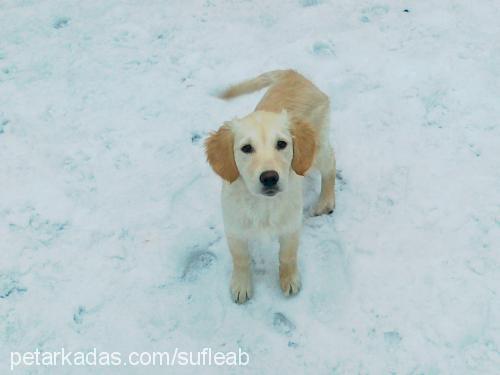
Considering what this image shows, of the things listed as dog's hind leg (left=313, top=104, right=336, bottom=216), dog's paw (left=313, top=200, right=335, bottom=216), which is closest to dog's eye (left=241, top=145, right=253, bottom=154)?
dog's hind leg (left=313, top=104, right=336, bottom=216)

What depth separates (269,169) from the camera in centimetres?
219

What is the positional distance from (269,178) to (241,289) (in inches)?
32.7

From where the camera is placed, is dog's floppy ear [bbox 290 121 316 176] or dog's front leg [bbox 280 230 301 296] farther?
dog's front leg [bbox 280 230 301 296]

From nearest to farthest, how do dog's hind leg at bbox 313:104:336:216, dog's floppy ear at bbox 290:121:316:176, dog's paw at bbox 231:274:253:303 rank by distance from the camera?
dog's floppy ear at bbox 290:121:316:176 < dog's paw at bbox 231:274:253:303 < dog's hind leg at bbox 313:104:336:216

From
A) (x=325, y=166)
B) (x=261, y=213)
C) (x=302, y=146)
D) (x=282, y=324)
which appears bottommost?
(x=282, y=324)

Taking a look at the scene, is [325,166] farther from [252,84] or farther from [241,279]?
[241,279]

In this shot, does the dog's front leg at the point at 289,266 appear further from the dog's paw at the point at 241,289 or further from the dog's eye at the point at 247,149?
the dog's eye at the point at 247,149

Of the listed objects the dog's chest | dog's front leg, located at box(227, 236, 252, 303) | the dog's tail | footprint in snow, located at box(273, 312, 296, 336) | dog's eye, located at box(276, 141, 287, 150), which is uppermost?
dog's eye, located at box(276, 141, 287, 150)

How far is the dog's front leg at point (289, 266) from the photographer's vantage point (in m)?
2.65

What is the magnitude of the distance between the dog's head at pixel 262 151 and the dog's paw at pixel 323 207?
73 centimetres

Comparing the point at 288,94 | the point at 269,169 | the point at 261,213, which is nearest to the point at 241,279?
the point at 261,213

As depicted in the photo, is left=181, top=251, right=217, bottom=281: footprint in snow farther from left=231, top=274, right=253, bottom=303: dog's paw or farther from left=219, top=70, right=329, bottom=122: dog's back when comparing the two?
left=219, top=70, right=329, bottom=122: dog's back

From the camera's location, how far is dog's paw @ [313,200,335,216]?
312 cm

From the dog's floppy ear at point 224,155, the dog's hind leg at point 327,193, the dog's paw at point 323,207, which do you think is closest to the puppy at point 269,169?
the dog's floppy ear at point 224,155
